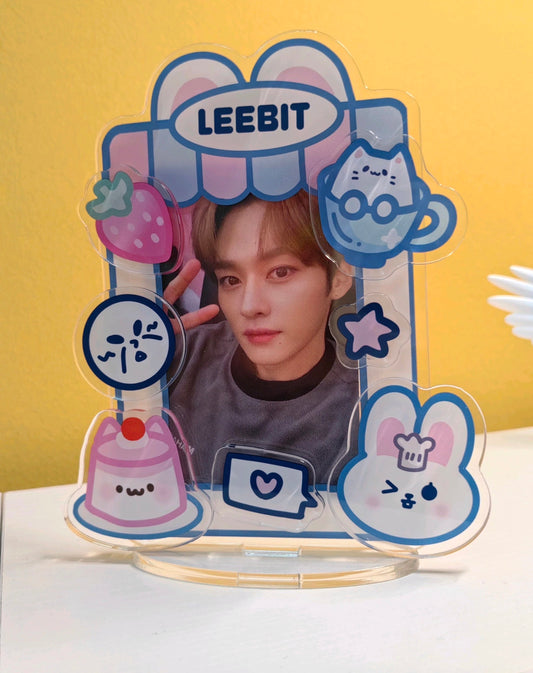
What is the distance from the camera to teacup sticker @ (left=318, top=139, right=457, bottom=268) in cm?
42

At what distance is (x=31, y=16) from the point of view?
2.12ft

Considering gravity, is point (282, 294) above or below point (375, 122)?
below

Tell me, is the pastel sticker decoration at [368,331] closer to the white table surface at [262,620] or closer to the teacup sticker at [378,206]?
the teacup sticker at [378,206]

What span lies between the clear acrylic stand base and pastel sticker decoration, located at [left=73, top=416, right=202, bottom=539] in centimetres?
2

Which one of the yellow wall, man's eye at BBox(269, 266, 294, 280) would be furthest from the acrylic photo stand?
the yellow wall

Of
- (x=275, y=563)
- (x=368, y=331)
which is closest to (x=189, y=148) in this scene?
(x=368, y=331)

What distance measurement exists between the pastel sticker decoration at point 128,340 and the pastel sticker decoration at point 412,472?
5.3 inches

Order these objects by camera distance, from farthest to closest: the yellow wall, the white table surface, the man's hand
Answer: the yellow wall, the man's hand, the white table surface

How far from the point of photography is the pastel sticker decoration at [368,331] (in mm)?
436

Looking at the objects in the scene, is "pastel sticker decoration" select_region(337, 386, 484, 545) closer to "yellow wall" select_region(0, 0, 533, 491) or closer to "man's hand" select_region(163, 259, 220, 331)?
"man's hand" select_region(163, 259, 220, 331)

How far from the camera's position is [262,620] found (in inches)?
15.5

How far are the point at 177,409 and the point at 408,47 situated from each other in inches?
18.5

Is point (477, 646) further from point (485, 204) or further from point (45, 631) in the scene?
point (485, 204)

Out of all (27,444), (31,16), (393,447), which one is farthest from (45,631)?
(31,16)
